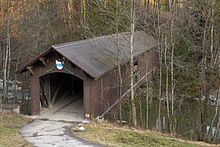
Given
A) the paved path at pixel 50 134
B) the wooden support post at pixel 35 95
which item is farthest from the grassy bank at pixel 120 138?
the wooden support post at pixel 35 95

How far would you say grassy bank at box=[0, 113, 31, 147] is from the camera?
32.1 ft

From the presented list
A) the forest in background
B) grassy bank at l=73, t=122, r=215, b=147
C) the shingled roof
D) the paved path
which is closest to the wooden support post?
the shingled roof

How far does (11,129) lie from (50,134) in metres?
1.82


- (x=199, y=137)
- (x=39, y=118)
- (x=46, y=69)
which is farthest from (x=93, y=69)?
(x=199, y=137)

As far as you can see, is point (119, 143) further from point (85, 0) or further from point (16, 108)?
point (85, 0)

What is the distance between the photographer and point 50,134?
11.2 m

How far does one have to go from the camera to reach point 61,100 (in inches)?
701

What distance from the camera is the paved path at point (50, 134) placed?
989cm

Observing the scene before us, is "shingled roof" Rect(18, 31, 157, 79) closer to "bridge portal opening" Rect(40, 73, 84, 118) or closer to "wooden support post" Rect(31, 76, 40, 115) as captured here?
"wooden support post" Rect(31, 76, 40, 115)

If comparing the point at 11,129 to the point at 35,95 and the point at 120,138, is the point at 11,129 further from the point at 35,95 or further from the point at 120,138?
the point at 120,138

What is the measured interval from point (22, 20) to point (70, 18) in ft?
39.2

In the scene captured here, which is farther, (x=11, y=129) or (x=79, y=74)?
(x=79, y=74)

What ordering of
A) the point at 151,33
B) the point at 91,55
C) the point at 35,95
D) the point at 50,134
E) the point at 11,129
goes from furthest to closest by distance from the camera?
the point at 151,33 → the point at 91,55 → the point at 35,95 → the point at 11,129 → the point at 50,134

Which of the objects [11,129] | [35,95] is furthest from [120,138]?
[35,95]
